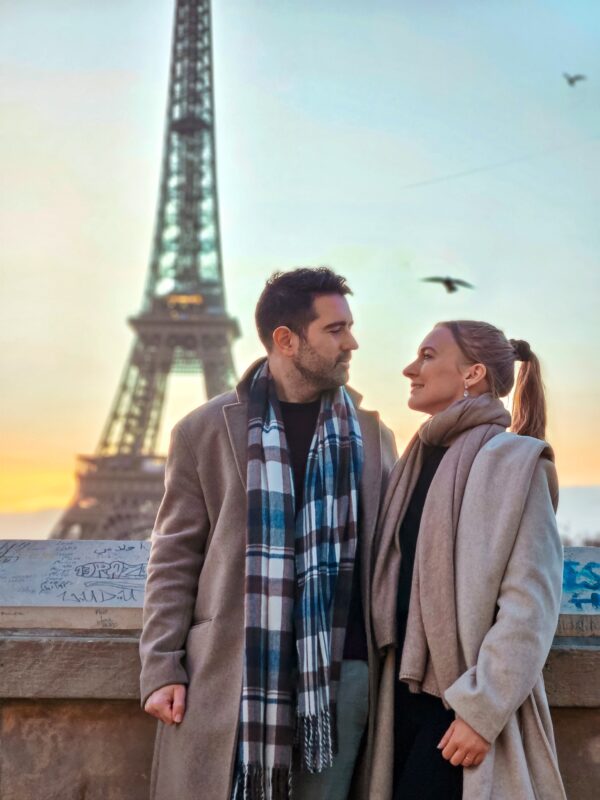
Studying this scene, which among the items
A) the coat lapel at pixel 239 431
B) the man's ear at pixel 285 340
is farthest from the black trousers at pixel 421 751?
the man's ear at pixel 285 340

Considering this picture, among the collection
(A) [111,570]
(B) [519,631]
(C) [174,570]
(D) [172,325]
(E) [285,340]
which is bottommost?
(B) [519,631]

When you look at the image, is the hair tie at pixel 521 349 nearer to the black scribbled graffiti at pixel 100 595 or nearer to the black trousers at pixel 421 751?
the black trousers at pixel 421 751

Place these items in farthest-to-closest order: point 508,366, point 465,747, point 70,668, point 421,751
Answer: point 70,668, point 508,366, point 421,751, point 465,747

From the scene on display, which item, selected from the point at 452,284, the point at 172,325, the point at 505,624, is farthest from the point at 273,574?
the point at 172,325

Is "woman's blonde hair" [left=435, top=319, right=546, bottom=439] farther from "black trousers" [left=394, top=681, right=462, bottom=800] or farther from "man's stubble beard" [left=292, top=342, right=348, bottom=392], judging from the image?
"black trousers" [left=394, top=681, right=462, bottom=800]

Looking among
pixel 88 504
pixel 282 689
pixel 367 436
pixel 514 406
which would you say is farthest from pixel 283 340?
pixel 88 504

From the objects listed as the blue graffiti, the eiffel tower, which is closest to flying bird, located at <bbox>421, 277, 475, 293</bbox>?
the blue graffiti

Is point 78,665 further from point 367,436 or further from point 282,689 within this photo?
point 367,436

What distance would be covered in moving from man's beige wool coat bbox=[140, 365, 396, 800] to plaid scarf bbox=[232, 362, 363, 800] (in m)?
0.07

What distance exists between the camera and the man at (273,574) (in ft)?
8.91

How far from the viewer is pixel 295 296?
309 cm

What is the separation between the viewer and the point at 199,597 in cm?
295

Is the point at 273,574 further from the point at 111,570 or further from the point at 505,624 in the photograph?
the point at 111,570

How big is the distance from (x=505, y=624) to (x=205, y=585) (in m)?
0.90
